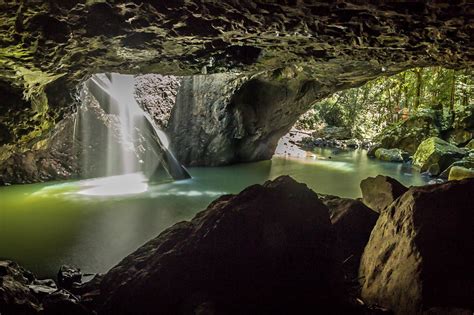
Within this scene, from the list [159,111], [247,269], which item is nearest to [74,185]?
[159,111]

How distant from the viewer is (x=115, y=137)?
11555mm

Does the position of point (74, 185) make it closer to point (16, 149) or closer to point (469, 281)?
point (16, 149)

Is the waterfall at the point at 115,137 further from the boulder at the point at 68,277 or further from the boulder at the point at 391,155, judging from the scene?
the boulder at the point at 391,155

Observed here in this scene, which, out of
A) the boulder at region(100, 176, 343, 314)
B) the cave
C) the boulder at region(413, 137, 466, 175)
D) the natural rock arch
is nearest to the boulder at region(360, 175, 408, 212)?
the cave

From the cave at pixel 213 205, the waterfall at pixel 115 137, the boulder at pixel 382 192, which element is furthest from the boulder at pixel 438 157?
the waterfall at pixel 115 137

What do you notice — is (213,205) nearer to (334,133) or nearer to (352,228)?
(352,228)

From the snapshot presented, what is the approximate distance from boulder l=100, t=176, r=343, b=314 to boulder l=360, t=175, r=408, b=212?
241cm

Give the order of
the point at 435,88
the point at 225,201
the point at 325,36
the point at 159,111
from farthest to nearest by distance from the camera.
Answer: the point at 435,88 < the point at 159,111 < the point at 325,36 < the point at 225,201

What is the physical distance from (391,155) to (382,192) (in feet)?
49.8

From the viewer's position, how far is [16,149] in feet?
23.4

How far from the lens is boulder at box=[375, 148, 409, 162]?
19656 mm

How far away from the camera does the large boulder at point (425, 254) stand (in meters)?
3.28

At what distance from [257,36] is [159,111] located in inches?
385

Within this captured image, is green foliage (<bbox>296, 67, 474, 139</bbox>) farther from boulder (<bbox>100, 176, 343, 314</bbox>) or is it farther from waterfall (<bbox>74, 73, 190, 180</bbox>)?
boulder (<bbox>100, 176, 343, 314</bbox>)
